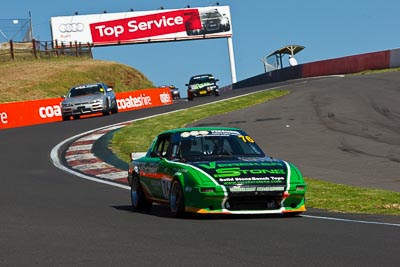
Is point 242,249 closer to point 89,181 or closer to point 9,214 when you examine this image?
point 9,214

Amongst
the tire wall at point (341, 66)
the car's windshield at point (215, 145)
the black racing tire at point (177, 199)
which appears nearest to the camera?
the black racing tire at point (177, 199)

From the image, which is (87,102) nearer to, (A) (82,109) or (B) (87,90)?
→ (A) (82,109)

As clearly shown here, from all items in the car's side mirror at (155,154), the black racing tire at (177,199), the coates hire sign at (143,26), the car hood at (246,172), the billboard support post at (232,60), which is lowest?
the billboard support post at (232,60)

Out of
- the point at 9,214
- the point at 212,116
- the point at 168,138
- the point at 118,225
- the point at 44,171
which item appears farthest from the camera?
→ the point at 212,116

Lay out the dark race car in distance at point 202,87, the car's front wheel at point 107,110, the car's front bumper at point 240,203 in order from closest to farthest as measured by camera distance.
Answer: the car's front bumper at point 240,203 → the car's front wheel at point 107,110 → the dark race car in distance at point 202,87

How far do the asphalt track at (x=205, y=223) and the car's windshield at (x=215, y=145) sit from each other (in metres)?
0.88

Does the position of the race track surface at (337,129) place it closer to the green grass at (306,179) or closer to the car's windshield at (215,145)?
the green grass at (306,179)

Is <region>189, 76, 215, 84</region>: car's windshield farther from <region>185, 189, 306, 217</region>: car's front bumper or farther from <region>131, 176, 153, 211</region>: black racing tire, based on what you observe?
<region>185, 189, 306, 217</region>: car's front bumper

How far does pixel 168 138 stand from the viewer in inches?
543

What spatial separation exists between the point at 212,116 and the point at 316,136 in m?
9.44

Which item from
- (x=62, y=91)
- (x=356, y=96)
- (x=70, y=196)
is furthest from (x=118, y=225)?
(x=62, y=91)

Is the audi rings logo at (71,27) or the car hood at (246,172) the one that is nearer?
the car hood at (246,172)

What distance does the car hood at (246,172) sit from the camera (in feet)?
39.3

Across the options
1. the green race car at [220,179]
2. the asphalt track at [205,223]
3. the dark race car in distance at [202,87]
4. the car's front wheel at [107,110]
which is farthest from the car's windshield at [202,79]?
the green race car at [220,179]
